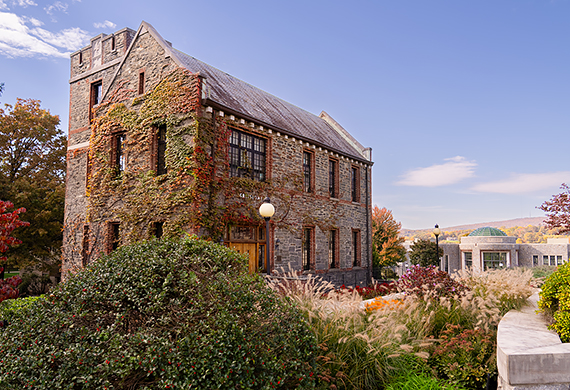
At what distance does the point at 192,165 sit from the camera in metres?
12.5

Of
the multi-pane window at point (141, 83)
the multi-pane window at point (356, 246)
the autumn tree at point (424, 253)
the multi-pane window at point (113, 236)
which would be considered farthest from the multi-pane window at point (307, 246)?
the autumn tree at point (424, 253)

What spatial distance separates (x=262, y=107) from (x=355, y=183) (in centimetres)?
808

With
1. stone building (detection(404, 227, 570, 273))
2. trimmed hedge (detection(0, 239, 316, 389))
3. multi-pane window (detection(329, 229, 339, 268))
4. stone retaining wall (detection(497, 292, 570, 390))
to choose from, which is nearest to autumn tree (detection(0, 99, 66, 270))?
multi-pane window (detection(329, 229, 339, 268))

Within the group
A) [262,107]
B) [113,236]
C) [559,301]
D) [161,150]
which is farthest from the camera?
[262,107]

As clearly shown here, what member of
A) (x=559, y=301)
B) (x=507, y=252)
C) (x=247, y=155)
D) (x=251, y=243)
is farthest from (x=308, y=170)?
(x=507, y=252)

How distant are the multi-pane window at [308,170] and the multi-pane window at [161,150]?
6.82 metres

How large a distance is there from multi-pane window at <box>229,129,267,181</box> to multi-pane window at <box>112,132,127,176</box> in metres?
5.05

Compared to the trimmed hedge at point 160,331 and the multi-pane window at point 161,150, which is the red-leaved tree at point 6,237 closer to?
the multi-pane window at point 161,150

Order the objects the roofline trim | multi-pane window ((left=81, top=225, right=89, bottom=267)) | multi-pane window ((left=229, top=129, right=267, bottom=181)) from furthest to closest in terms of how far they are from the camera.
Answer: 1. multi-pane window ((left=81, top=225, right=89, bottom=267))
2. multi-pane window ((left=229, top=129, right=267, bottom=181))
3. the roofline trim

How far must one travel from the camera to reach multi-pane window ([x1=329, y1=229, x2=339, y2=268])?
19.3m

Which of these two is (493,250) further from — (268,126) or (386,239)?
(268,126)

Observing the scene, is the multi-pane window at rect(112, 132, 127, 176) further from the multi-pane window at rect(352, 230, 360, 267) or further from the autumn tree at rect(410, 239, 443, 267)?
the autumn tree at rect(410, 239, 443, 267)

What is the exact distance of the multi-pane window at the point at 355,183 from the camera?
21.9 m

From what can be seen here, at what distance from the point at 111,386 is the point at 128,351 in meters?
0.33
